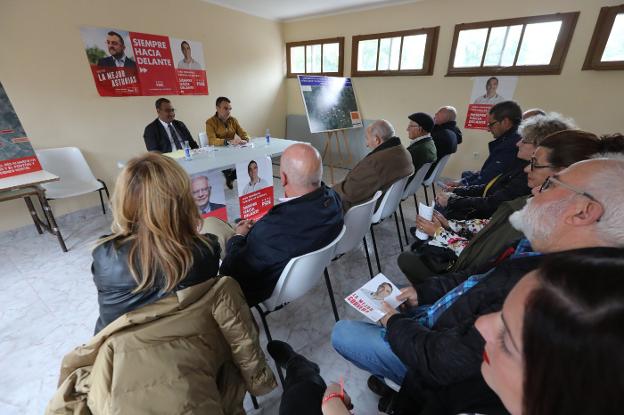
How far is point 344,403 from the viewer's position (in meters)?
0.70

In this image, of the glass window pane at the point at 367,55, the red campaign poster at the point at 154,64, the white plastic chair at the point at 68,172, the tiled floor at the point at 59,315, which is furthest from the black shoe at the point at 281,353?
the glass window pane at the point at 367,55

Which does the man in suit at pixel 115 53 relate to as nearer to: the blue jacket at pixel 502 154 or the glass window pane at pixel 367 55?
the glass window pane at pixel 367 55

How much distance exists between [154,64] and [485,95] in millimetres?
4406

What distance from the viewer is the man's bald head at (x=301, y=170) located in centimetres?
129

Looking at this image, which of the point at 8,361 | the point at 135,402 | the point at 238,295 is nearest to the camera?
the point at 135,402

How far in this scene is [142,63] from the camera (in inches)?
133

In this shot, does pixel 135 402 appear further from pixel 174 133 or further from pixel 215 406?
pixel 174 133

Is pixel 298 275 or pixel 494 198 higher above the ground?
pixel 494 198

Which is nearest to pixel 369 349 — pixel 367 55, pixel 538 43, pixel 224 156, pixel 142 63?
pixel 224 156

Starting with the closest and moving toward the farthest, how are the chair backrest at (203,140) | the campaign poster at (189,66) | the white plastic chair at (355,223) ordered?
the white plastic chair at (355,223)
the chair backrest at (203,140)
the campaign poster at (189,66)

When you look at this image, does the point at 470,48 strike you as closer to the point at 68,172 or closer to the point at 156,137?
the point at 156,137

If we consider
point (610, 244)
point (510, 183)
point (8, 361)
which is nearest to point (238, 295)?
point (610, 244)

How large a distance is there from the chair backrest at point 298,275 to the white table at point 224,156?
1.24 metres

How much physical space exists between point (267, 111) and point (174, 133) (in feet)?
7.70
